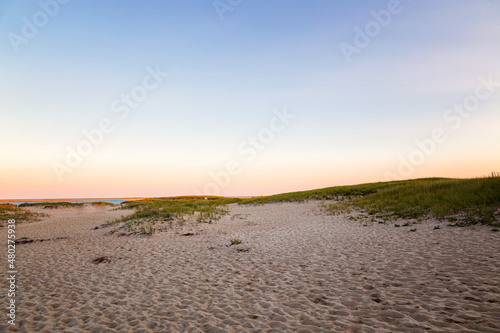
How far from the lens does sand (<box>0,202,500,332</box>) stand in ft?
19.6

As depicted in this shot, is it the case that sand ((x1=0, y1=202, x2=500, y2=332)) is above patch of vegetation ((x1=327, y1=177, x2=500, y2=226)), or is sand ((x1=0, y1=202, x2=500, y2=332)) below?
below

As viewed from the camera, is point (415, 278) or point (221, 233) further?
point (221, 233)

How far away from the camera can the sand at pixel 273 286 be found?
5.98 m

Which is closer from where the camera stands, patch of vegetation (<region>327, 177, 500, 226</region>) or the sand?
the sand

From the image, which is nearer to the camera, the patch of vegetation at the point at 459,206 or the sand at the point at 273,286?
the sand at the point at 273,286

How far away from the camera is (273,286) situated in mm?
8352

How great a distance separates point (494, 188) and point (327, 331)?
73.7ft

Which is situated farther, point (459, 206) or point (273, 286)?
point (459, 206)

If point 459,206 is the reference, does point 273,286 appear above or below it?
→ below

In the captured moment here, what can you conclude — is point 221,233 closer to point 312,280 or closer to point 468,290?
point 312,280

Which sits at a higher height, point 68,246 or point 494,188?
point 494,188

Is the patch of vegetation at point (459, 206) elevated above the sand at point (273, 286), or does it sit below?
above

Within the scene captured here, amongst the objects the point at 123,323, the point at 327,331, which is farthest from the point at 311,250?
the point at 123,323

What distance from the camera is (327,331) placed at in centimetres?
548
